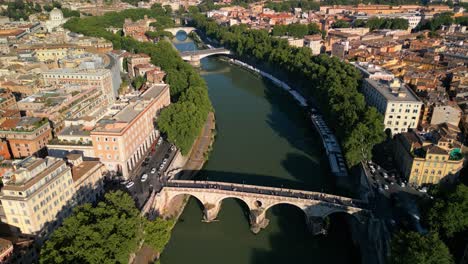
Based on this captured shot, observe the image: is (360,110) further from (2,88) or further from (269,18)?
(269,18)

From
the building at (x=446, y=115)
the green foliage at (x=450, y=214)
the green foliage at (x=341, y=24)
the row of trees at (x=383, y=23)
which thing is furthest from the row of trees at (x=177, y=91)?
the row of trees at (x=383, y=23)

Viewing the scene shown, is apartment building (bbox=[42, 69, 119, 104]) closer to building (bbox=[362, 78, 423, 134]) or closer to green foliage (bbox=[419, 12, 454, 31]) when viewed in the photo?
building (bbox=[362, 78, 423, 134])

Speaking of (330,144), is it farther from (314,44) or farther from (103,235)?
(314,44)

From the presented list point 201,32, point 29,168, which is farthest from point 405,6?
point 29,168

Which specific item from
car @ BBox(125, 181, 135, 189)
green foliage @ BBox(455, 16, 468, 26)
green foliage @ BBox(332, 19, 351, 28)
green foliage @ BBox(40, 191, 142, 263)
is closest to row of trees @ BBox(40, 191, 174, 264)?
green foliage @ BBox(40, 191, 142, 263)

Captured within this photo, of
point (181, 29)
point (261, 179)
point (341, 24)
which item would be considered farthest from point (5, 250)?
point (181, 29)

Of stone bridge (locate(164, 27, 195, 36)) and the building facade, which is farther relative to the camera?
stone bridge (locate(164, 27, 195, 36))
